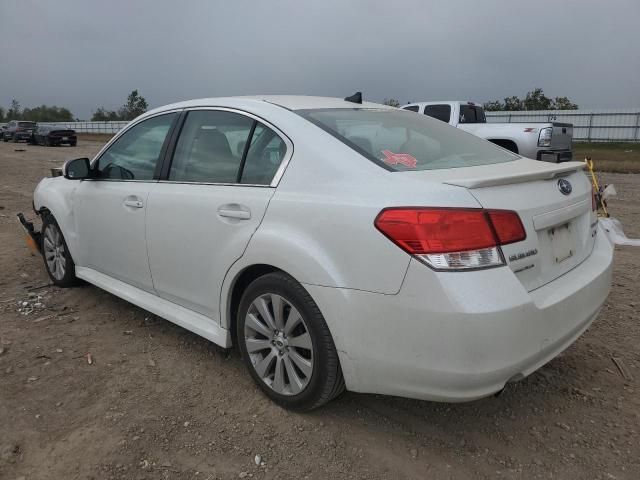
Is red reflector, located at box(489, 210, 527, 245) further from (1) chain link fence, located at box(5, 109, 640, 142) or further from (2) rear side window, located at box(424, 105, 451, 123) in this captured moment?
(1) chain link fence, located at box(5, 109, 640, 142)

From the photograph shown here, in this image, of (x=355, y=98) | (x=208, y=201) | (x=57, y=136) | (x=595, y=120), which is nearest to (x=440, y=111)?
(x=355, y=98)

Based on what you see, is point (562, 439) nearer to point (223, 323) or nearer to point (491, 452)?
point (491, 452)

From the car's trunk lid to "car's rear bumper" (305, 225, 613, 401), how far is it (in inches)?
4.2

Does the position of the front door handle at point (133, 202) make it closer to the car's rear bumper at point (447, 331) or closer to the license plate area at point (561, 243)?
the car's rear bumper at point (447, 331)

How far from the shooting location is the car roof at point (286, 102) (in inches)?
126

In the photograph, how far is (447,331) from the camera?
2.14m

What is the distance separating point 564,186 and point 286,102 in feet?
5.23

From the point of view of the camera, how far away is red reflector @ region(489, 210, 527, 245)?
2.24m

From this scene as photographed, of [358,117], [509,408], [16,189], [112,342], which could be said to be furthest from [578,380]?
[16,189]

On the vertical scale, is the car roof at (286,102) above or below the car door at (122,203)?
above

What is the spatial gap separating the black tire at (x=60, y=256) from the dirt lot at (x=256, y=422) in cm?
88

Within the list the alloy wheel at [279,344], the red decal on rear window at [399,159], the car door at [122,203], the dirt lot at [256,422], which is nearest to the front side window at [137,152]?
the car door at [122,203]

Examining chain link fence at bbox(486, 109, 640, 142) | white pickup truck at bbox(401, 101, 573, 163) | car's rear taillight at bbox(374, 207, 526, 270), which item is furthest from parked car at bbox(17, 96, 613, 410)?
chain link fence at bbox(486, 109, 640, 142)

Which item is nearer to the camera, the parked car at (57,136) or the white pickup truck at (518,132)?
the white pickup truck at (518,132)
